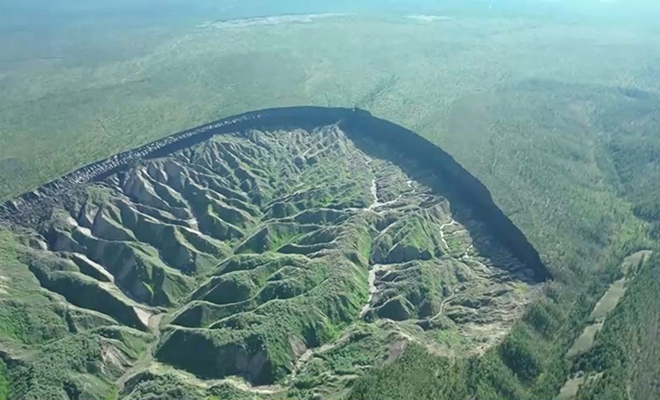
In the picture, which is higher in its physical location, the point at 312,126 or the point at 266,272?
the point at 312,126

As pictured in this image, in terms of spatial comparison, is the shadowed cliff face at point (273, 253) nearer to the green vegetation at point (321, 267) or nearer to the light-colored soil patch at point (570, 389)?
the green vegetation at point (321, 267)

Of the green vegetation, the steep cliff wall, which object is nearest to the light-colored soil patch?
the green vegetation

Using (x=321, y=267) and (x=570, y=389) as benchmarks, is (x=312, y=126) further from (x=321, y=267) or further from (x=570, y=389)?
(x=570, y=389)

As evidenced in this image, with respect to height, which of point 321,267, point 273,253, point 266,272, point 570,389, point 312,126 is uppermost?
point 321,267

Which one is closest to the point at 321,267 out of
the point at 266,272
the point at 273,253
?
the point at 266,272

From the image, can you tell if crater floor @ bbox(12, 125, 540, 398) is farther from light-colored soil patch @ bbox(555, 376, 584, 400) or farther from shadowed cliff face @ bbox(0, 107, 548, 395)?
light-colored soil patch @ bbox(555, 376, 584, 400)

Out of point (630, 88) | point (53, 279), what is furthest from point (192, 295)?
point (630, 88)
